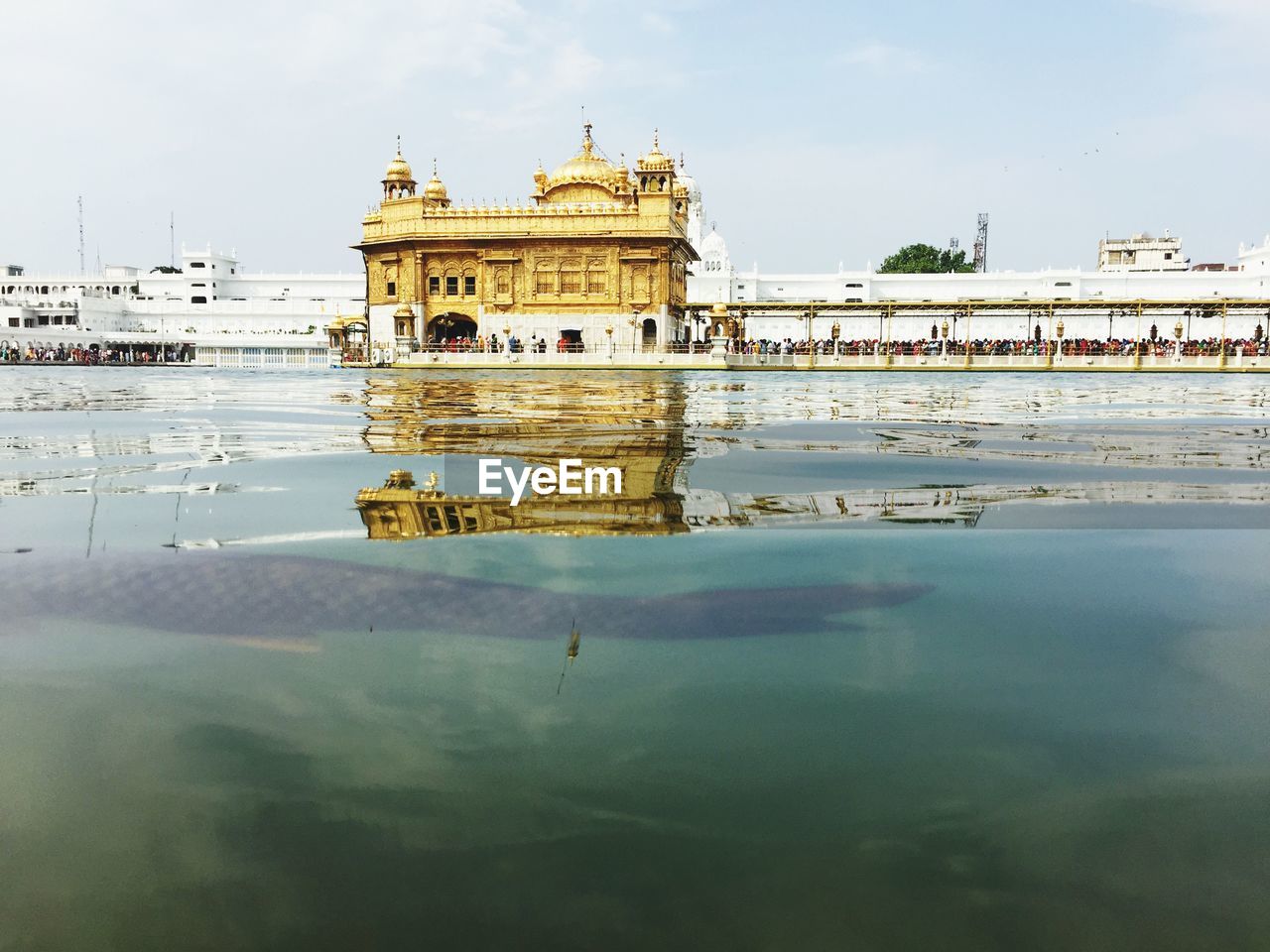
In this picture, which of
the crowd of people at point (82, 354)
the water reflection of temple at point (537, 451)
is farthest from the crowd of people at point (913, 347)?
the water reflection of temple at point (537, 451)

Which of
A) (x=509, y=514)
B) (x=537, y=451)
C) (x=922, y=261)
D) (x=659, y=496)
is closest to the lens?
(x=509, y=514)

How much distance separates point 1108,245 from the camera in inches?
3735

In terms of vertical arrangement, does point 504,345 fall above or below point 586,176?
below

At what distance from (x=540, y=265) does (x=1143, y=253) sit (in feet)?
223

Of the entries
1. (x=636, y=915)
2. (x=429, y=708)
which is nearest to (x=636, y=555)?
(x=429, y=708)

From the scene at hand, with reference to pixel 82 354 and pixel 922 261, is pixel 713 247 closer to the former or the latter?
pixel 922 261

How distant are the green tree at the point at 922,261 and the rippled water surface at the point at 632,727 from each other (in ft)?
266

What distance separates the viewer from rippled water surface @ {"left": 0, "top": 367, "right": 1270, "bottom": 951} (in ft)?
5.49

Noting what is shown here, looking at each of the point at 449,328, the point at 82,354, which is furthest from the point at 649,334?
the point at 82,354

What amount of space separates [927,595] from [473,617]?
160cm

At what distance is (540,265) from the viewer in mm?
46406

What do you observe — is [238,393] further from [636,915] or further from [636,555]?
[636,915]

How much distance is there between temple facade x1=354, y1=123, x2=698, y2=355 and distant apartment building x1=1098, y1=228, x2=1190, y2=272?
5535cm

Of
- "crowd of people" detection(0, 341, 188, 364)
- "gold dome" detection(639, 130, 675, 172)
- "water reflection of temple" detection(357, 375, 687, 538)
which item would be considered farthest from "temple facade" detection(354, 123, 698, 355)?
"water reflection of temple" detection(357, 375, 687, 538)
